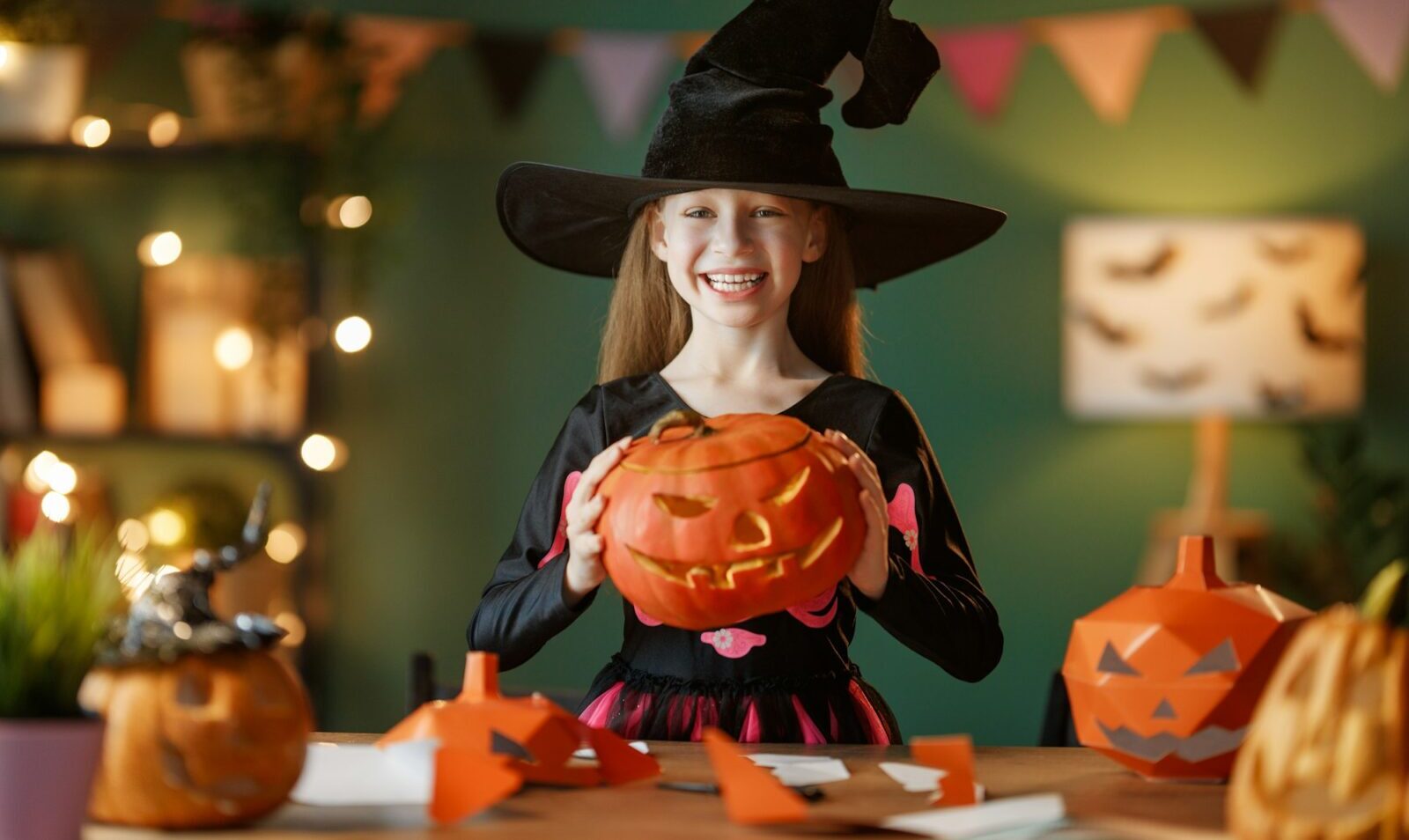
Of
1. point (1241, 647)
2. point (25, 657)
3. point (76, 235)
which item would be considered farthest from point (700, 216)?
point (76, 235)

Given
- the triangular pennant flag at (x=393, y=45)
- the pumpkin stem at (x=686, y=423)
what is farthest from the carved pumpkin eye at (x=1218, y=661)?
the triangular pennant flag at (x=393, y=45)

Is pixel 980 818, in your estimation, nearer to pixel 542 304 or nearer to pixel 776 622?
pixel 776 622

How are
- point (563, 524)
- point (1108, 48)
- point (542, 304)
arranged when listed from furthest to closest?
point (542, 304), point (1108, 48), point (563, 524)

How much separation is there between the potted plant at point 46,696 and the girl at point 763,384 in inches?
23.4

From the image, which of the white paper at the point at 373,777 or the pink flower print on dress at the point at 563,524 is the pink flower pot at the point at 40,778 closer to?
the white paper at the point at 373,777

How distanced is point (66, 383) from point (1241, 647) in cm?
275

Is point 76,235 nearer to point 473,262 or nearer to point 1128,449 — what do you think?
point 473,262

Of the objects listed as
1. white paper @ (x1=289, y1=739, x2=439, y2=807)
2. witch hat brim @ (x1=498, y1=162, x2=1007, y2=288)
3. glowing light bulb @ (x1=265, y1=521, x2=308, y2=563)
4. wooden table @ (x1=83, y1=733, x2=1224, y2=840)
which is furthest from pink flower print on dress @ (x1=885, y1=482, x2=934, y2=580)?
glowing light bulb @ (x1=265, y1=521, x2=308, y2=563)

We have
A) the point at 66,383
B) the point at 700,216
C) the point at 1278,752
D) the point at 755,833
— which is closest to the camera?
the point at 1278,752

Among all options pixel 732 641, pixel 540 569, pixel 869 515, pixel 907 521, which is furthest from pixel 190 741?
pixel 907 521

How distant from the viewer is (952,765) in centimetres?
97

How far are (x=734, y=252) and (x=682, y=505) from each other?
1.65 feet

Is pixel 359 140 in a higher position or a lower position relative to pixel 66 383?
higher

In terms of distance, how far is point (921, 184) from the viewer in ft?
11.2
